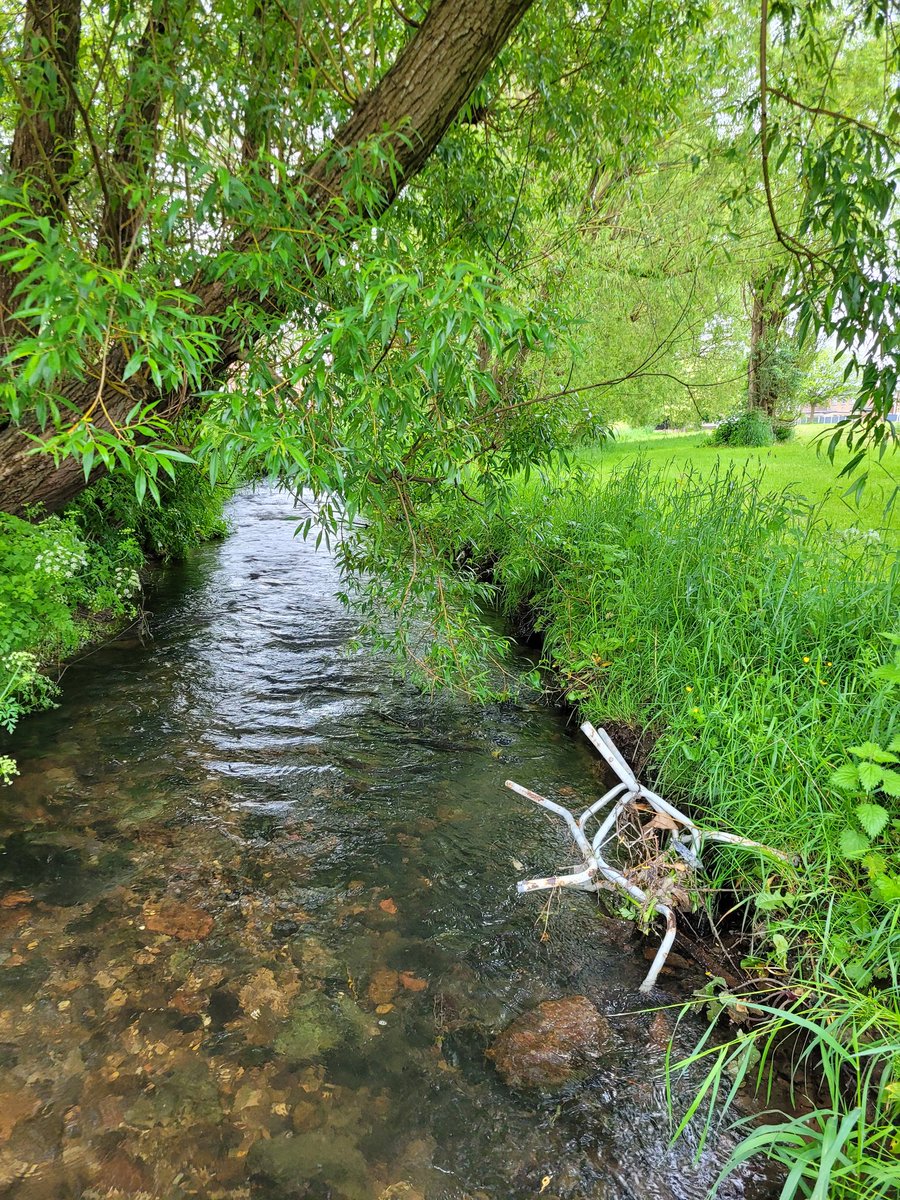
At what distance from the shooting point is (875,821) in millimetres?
2119

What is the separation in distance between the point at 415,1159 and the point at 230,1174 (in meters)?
0.52

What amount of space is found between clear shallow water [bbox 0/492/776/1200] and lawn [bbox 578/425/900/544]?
7.66 feet

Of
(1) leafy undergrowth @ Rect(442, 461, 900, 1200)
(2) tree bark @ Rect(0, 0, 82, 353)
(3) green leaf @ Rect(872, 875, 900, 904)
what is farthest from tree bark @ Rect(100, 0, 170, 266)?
(3) green leaf @ Rect(872, 875, 900, 904)

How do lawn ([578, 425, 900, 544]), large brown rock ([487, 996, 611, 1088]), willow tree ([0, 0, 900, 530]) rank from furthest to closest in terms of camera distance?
lawn ([578, 425, 900, 544])
large brown rock ([487, 996, 611, 1088])
willow tree ([0, 0, 900, 530])

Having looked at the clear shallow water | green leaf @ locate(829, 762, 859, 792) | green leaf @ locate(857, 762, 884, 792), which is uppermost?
green leaf @ locate(857, 762, 884, 792)

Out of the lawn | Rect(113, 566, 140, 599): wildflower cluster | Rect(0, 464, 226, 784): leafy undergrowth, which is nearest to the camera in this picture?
Rect(0, 464, 226, 784): leafy undergrowth

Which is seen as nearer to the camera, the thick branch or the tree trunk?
the thick branch

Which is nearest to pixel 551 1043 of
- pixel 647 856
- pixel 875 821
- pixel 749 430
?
pixel 647 856

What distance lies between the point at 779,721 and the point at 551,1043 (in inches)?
65.2

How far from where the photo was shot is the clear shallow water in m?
1.83

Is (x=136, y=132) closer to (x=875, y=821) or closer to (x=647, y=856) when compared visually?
(x=647, y=856)

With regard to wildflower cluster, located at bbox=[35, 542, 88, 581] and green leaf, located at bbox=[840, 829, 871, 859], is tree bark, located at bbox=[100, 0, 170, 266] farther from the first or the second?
green leaf, located at bbox=[840, 829, 871, 859]

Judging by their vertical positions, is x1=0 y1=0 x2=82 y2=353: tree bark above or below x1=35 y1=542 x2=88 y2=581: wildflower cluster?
above

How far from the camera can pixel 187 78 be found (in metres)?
2.61
